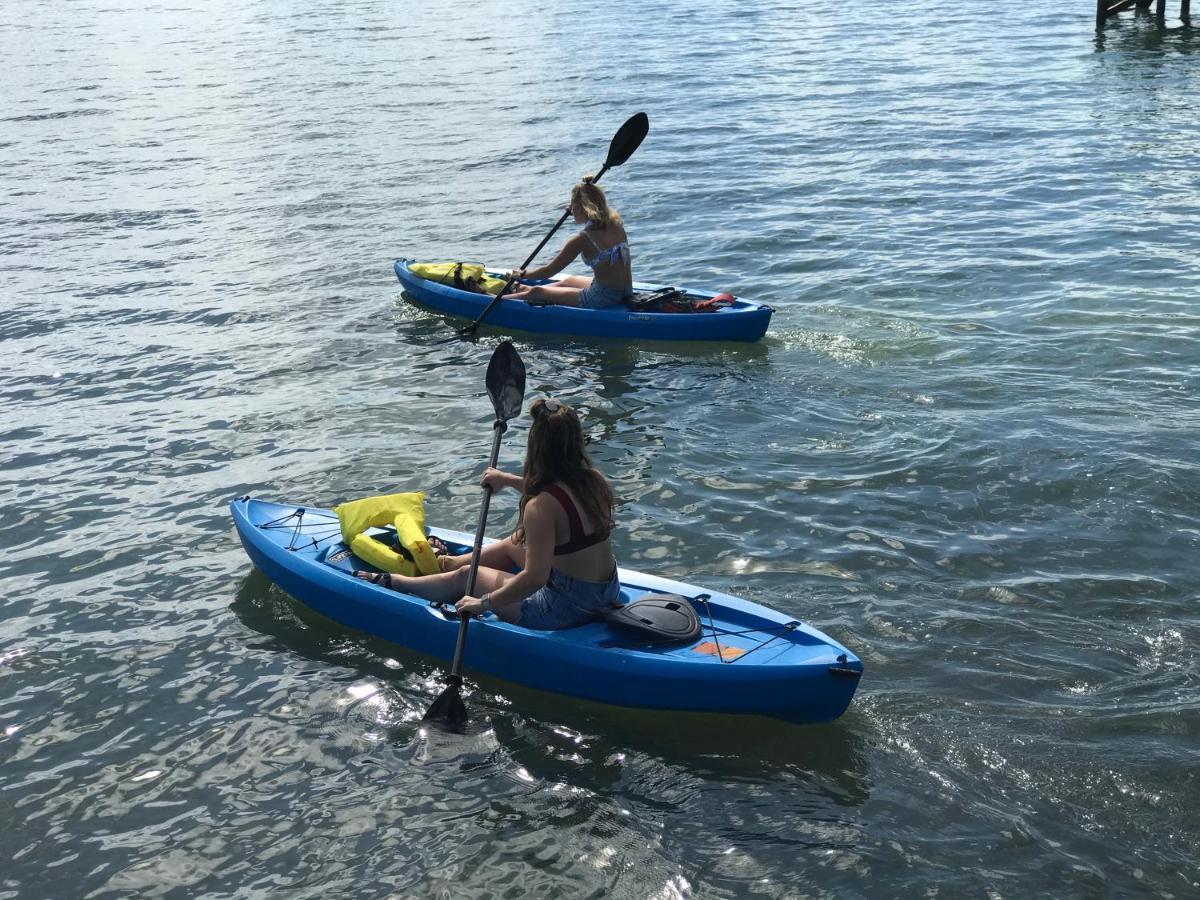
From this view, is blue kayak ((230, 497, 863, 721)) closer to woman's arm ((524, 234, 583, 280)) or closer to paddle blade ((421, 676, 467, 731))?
paddle blade ((421, 676, 467, 731))

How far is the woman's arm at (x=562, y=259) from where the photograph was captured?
1202cm

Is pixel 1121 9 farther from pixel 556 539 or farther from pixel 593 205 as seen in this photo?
pixel 556 539

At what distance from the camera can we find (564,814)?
5.97 metres

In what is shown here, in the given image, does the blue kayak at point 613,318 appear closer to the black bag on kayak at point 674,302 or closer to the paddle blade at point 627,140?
the black bag on kayak at point 674,302

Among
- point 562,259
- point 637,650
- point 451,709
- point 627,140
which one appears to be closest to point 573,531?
point 637,650

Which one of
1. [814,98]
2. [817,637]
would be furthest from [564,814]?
[814,98]

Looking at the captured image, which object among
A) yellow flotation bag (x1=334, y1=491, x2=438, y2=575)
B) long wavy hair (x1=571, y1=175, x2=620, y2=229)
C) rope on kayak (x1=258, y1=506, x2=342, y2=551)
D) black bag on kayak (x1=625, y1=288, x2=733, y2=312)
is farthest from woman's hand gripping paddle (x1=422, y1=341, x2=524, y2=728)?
black bag on kayak (x1=625, y1=288, x2=733, y2=312)

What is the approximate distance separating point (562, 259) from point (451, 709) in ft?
21.6

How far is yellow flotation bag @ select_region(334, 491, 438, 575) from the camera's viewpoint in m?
7.48

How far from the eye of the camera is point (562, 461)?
633 cm

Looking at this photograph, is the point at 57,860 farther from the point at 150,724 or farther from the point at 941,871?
the point at 941,871

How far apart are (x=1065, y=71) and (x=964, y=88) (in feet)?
6.86

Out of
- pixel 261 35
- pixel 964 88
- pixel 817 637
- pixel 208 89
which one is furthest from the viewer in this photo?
pixel 261 35

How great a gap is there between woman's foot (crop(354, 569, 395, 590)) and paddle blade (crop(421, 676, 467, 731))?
1016mm
